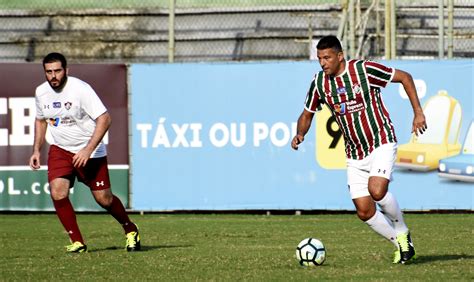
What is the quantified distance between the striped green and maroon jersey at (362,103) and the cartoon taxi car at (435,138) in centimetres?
666

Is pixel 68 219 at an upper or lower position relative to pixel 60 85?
lower

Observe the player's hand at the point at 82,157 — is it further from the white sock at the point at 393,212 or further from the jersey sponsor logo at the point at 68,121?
the white sock at the point at 393,212

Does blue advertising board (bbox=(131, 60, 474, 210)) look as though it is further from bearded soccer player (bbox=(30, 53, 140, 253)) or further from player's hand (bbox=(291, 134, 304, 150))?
player's hand (bbox=(291, 134, 304, 150))

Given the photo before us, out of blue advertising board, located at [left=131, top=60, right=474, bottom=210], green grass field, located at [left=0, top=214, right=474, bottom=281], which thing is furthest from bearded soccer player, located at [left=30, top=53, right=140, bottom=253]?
blue advertising board, located at [left=131, top=60, right=474, bottom=210]

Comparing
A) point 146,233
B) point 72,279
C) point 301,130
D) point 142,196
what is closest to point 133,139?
point 142,196

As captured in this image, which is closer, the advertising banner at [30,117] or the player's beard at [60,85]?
the player's beard at [60,85]

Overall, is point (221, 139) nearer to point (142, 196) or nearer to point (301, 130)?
point (142, 196)

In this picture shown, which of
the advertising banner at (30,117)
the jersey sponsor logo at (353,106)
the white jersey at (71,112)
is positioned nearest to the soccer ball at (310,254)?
the jersey sponsor logo at (353,106)

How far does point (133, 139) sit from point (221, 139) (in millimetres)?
1325

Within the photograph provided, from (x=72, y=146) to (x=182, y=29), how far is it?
11.4 m

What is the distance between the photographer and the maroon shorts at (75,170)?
11.6 meters

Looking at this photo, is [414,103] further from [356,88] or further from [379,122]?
[356,88]

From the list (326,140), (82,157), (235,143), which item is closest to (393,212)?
(82,157)

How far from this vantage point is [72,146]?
38.3ft
